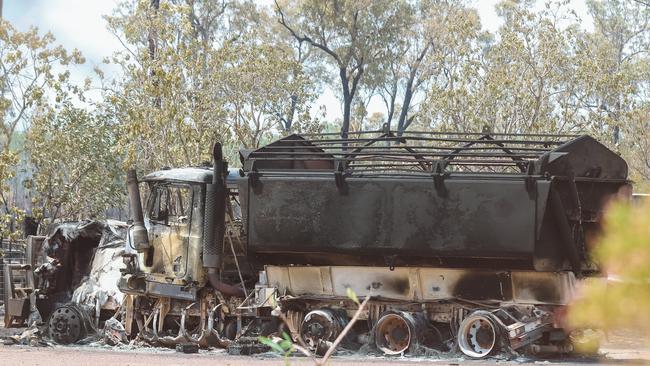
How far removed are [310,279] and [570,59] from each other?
1852 centimetres

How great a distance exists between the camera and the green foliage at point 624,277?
Result: 364 centimetres

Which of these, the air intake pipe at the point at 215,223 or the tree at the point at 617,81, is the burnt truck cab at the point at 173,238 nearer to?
the air intake pipe at the point at 215,223

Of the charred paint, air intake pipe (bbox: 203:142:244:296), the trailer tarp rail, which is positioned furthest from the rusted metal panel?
the trailer tarp rail

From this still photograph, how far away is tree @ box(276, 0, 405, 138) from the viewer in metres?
47.8

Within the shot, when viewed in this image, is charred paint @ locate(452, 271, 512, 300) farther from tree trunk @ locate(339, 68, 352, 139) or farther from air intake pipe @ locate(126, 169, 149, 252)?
tree trunk @ locate(339, 68, 352, 139)

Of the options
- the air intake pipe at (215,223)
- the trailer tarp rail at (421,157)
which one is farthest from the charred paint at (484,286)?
the air intake pipe at (215,223)

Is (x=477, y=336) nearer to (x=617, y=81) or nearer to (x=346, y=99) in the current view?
(x=617, y=81)

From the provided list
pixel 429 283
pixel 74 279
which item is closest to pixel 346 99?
pixel 74 279

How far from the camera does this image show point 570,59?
106 feet

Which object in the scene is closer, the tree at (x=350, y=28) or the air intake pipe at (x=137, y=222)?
the air intake pipe at (x=137, y=222)

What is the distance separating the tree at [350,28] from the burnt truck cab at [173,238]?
29.9 m

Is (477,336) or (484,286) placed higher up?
(484,286)

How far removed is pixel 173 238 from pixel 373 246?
3767 millimetres

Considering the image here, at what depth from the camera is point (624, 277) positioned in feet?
12.6
